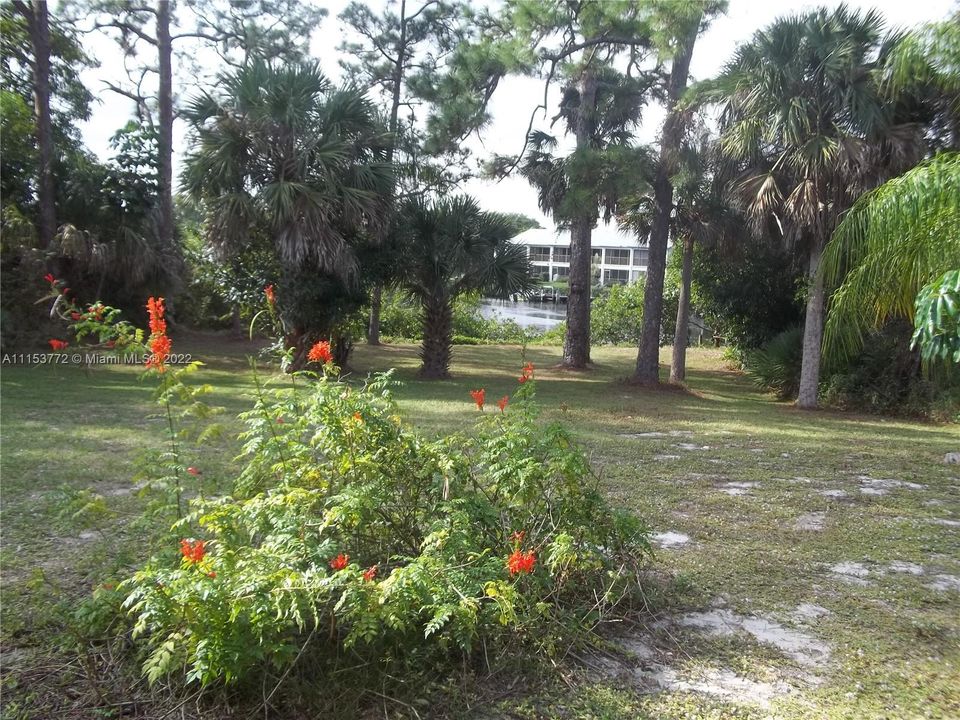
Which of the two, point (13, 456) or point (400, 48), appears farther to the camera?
point (400, 48)

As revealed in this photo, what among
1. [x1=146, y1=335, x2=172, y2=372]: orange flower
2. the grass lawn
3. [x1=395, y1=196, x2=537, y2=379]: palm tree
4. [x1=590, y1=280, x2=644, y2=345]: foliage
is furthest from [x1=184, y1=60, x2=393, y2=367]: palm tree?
[x1=590, y1=280, x2=644, y2=345]: foliage

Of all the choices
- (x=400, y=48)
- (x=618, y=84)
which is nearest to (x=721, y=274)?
(x=618, y=84)

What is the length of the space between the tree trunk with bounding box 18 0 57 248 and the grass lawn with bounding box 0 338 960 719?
20.4 feet

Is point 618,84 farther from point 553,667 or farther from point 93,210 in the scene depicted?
point 553,667

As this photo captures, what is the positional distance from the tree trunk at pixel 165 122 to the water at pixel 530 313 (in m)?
9.75

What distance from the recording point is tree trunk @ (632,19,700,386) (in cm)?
1325

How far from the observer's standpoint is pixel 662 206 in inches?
560

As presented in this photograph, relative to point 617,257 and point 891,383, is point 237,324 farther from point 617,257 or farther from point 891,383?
point 617,257

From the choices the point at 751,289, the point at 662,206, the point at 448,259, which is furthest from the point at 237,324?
the point at 751,289

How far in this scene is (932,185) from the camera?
5.12m

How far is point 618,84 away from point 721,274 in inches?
197

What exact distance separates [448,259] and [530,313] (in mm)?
27036

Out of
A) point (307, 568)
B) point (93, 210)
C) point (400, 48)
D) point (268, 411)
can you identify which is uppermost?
point (400, 48)

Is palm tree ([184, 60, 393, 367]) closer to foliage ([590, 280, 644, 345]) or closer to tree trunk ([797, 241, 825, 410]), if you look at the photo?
tree trunk ([797, 241, 825, 410])
